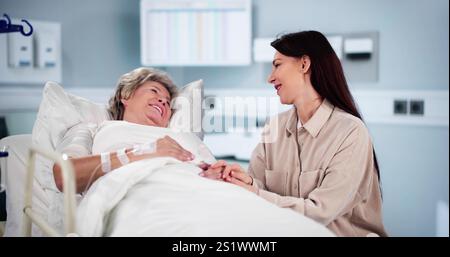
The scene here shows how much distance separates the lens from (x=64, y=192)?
2.68 ft

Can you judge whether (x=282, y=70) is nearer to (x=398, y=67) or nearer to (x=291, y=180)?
(x=291, y=180)

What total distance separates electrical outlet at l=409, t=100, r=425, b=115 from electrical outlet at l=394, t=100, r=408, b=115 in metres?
0.02

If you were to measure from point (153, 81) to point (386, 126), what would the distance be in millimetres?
1276

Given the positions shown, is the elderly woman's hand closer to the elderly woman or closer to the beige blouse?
the elderly woman

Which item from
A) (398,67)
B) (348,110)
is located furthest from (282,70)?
(398,67)

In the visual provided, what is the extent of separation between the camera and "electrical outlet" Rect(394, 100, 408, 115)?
222cm

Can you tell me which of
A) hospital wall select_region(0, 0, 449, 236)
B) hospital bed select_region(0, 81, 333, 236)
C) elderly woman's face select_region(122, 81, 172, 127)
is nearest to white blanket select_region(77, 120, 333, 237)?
hospital bed select_region(0, 81, 333, 236)

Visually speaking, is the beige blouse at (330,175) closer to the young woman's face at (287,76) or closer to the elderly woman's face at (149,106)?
the young woman's face at (287,76)

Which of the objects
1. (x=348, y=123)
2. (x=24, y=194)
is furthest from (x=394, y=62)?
(x=24, y=194)

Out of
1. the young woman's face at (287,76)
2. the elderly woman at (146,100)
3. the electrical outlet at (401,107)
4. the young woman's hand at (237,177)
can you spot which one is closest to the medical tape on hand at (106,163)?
the elderly woman at (146,100)

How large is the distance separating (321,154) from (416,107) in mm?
1188

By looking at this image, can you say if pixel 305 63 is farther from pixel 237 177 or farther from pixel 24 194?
pixel 24 194

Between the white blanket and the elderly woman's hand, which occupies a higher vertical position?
the elderly woman's hand

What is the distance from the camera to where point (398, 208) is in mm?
2232
